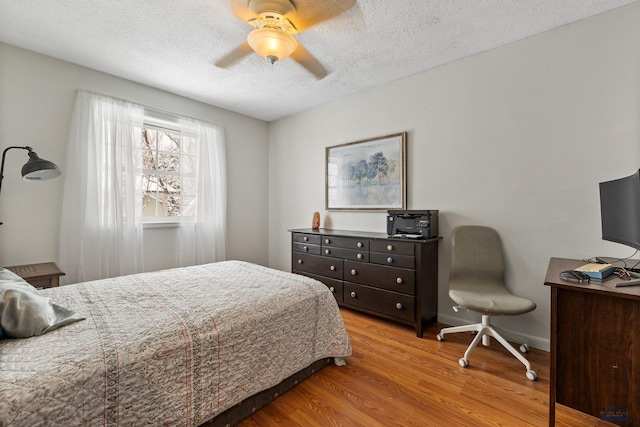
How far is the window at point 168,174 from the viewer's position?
11.0 ft

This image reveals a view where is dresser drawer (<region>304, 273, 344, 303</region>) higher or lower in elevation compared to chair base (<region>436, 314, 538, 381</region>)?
higher

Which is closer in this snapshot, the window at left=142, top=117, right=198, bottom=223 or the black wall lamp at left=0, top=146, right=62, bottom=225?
the black wall lamp at left=0, top=146, right=62, bottom=225

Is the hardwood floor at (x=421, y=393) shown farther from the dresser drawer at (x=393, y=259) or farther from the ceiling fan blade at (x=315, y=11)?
the ceiling fan blade at (x=315, y=11)

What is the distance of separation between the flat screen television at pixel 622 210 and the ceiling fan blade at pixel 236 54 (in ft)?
8.09

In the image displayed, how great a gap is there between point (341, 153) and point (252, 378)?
9.06 ft

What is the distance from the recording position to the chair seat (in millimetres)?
1965

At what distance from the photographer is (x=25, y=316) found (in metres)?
1.20

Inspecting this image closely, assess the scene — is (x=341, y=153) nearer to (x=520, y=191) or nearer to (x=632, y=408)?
(x=520, y=191)

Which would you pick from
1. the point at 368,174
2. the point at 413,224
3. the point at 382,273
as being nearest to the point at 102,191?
the point at 368,174

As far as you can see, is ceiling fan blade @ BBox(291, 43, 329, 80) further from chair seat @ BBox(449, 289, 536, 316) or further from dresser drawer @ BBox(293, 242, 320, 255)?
chair seat @ BBox(449, 289, 536, 316)

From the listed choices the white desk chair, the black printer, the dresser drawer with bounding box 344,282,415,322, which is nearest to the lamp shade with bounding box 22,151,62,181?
the dresser drawer with bounding box 344,282,415,322

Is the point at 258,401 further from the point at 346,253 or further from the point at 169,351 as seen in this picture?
the point at 346,253

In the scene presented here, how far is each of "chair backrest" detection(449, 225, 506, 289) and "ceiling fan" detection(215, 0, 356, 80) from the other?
2.09 m

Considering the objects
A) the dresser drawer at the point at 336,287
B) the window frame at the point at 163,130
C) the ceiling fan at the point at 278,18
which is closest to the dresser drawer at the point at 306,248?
the dresser drawer at the point at 336,287
